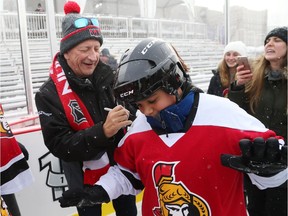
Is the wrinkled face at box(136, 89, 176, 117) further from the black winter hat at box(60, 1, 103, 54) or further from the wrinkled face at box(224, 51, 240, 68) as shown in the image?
the wrinkled face at box(224, 51, 240, 68)

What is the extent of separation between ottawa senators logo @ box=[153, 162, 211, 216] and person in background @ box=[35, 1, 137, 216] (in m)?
0.37

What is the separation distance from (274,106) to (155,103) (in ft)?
4.31

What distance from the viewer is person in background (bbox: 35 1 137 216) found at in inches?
62.1

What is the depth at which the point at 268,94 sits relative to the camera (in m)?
2.30

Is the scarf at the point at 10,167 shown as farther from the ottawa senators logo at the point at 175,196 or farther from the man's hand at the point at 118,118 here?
the ottawa senators logo at the point at 175,196

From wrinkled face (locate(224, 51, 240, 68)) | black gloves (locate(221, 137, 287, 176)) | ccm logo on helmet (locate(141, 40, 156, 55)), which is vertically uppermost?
ccm logo on helmet (locate(141, 40, 156, 55))

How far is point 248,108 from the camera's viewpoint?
2.40 m

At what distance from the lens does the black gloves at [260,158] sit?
1041 mm

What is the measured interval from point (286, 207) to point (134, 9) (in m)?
9.95

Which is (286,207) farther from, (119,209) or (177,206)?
(177,206)

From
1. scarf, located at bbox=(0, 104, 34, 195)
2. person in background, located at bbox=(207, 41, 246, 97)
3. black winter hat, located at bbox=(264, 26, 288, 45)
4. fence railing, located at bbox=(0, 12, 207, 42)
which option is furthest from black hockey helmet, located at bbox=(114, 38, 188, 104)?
fence railing, located at bbox=(0, 12, 207, 42)

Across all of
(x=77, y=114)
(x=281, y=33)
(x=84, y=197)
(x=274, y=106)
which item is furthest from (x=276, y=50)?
(x=84, y=197)

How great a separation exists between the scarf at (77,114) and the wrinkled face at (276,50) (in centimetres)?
136

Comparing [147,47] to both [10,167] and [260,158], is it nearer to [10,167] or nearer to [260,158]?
[260,158]
